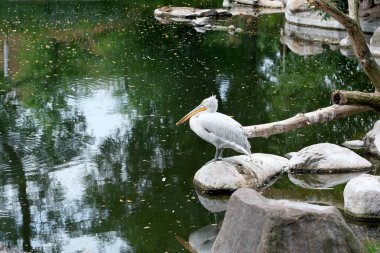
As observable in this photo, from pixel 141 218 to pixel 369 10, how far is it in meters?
16.9

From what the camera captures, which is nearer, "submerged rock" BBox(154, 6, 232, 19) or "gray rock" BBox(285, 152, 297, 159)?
"gray rock" BBox(285, 152, 297, 159)

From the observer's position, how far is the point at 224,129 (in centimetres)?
977

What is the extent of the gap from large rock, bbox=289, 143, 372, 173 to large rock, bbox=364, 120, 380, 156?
28.2 inches

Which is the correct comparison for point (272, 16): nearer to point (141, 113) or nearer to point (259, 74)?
point (259, 74)

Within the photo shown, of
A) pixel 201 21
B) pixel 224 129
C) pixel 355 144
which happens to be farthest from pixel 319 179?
pixel 201 21

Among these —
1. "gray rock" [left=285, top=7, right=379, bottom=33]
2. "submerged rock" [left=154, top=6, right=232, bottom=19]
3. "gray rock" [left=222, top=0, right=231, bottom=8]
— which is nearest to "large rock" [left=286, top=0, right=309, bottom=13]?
"gray rock" [left=285, top=7, right=379, bottom=33]

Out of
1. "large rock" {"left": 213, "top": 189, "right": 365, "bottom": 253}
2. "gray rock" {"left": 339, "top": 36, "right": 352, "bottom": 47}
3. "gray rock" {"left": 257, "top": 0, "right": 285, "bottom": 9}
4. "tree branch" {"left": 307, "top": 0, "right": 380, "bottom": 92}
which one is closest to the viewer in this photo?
"large rock" {"left": 213, "top": 189, "right": 365, "bottom": 253}

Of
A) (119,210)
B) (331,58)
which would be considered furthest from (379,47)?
(119,210)

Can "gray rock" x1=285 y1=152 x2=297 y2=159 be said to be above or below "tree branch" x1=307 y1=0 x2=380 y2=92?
below

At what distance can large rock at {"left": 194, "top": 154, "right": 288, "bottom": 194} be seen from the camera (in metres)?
9.59

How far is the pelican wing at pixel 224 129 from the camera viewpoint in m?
9.77

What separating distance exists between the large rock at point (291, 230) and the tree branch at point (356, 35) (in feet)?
15.8

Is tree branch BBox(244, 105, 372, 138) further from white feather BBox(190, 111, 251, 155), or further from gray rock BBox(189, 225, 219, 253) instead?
gray rock BBox(189, 225, 219, 253)

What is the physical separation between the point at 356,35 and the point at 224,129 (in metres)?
2.54
